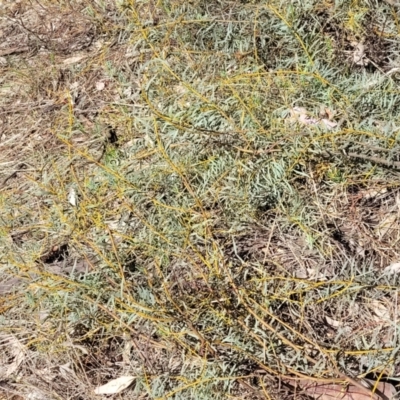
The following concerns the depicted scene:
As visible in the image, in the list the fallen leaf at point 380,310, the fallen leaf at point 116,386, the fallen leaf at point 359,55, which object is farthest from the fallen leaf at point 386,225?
the fallen leaf at point 116,386

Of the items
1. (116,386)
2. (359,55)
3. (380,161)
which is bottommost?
(116,386)

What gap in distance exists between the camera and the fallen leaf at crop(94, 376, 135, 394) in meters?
2.37

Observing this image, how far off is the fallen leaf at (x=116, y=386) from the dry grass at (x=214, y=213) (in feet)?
0.08

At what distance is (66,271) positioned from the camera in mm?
2703

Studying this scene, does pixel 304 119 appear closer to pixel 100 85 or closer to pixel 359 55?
pixel 359 55

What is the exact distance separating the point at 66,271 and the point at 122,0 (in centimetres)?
172

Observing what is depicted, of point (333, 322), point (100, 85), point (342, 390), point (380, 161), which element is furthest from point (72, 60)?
point (342, 390)

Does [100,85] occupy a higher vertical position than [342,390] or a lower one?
higher

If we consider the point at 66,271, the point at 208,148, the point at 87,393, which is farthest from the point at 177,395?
the point at 208,148

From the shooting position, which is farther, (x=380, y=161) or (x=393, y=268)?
(x=380, y=161)

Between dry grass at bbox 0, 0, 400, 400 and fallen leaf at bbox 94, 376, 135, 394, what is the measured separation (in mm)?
24

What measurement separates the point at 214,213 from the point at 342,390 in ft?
2.91

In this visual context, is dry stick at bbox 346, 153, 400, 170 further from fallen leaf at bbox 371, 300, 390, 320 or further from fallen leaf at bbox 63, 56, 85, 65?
fallen leaf at bbox 63, 56, 85, 65

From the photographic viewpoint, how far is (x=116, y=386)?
2379 mm
